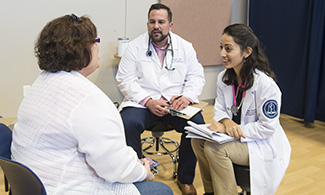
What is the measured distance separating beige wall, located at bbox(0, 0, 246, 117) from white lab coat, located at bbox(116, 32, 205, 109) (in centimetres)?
109

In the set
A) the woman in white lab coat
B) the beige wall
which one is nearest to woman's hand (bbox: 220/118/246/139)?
the woman in white lab coat

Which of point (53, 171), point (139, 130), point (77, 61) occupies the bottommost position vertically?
point (139, 130)

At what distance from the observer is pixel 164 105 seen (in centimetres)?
240

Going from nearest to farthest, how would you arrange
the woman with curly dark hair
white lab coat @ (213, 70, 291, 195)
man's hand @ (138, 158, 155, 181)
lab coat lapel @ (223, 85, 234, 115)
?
the woman with curly dark hair < man's hand @ (138, 158, 155, 181) < white lab coat @ (213, 70, 291, 195) < lab coat lapel @ (223, 85, 234, 115)

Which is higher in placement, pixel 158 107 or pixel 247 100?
pixel 247 100

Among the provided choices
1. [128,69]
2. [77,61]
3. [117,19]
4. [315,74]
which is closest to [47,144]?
[77,61]

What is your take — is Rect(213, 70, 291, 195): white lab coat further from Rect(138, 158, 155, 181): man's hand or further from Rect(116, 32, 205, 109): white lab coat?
Rect(116, 32, 205, 109): white lab coat

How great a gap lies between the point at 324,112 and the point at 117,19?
8.62 feet

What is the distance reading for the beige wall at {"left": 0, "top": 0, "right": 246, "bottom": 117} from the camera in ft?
10.4

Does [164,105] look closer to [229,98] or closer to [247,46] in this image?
[229,98]

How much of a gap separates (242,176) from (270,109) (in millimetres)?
386

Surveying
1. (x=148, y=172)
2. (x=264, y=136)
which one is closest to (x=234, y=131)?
(x=264, y=136)

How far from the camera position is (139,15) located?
12.4 feet

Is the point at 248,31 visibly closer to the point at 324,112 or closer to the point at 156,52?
the point at 156,52
